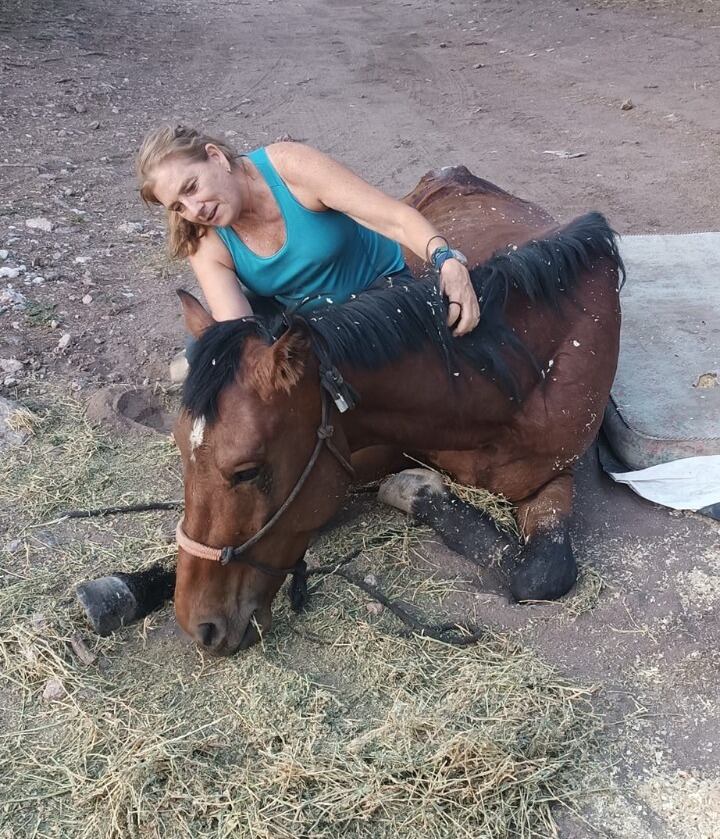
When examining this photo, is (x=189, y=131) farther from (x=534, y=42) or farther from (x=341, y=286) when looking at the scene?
(x=534, y=42)

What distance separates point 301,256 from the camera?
309 centimetres

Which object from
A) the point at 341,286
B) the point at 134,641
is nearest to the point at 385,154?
the point at 341,286

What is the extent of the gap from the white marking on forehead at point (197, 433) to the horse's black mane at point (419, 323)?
2 centimetres

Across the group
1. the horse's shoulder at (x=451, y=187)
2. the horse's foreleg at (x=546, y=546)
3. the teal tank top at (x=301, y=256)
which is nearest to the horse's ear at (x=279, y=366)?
the teal tank top at (x=301, y=256)

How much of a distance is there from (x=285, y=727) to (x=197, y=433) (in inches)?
37.2

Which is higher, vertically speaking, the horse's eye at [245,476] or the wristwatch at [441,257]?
the wristwatch at [441,257]

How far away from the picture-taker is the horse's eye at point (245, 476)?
2.22 meters

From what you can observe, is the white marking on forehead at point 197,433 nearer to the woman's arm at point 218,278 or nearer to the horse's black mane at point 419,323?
the horse's black mane at point 419,323

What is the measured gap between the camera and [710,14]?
11695 mm

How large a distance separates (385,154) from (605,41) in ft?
18.1

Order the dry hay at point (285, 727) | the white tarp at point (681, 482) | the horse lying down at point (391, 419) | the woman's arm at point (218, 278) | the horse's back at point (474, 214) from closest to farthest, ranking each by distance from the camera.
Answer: the dry hay at point (285, 727), the horse lying down at point (391, 419), the woman's arm at point (218, 278), the white tarp at point (681, 482), the horse's back at point (474, 214)

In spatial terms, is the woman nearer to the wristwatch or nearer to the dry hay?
→ the wristwatch

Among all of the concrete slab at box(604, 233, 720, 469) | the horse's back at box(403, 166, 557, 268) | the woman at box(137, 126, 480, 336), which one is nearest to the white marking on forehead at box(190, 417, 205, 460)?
the woman at box(137, 126, 480, 336)

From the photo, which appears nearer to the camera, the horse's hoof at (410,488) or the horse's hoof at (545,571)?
the horse's hoof at (545,571)
